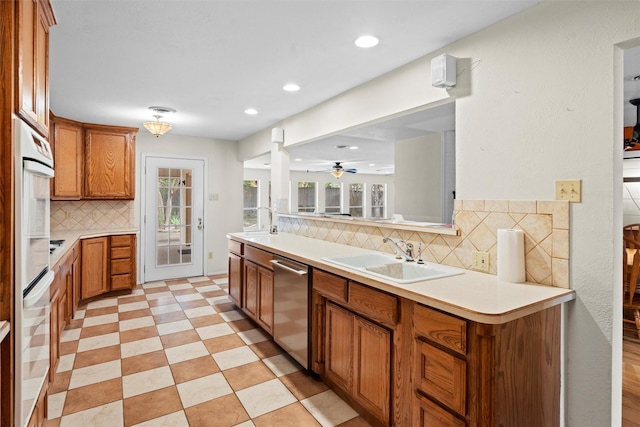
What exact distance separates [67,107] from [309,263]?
332cm

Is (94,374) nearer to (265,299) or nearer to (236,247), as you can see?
(265,299)

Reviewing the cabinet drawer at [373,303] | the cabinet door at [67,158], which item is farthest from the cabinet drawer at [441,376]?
the cabinet door at [67,158]

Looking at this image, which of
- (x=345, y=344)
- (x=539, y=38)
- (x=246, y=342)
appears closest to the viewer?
(x=539, y=38)

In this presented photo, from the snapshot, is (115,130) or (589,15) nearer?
(589,15)

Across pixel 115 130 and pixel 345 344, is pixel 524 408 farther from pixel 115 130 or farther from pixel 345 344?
pixel 115 130

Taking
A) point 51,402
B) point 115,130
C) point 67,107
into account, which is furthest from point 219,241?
point 51,402

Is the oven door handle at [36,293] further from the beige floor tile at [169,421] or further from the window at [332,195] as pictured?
the window at [332,195]

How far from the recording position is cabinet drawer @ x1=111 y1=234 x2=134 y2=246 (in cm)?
443

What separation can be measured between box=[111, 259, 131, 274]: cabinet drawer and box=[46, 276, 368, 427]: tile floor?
689 millimetres

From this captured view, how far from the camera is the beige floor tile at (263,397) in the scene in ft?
6.85

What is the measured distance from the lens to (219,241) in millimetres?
5758

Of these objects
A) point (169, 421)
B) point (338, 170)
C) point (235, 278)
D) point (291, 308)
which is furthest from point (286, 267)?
point (338, 170)

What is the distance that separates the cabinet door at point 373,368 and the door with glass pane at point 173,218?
13.7ft

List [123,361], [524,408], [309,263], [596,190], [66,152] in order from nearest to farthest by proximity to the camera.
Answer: [524,408], [596,190], [309,263], [123,361], [66,152]
